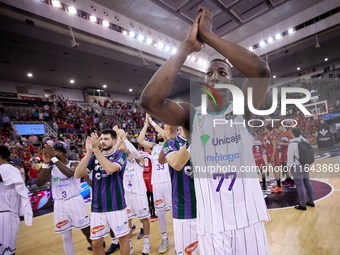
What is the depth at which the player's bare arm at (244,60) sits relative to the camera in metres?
1.04

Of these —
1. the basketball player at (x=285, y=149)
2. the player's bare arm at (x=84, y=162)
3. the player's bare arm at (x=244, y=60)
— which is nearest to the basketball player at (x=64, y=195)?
the player's bare arm at (x=84, y=162)

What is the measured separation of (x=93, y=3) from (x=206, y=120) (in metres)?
13.9

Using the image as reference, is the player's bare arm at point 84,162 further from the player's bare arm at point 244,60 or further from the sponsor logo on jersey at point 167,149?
the player's bare arm at point 244,60

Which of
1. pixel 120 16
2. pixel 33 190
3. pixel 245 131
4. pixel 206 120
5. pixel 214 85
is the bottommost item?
pixel 33 190

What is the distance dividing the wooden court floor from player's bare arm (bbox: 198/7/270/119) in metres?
3.13

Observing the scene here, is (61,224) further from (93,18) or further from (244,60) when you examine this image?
(93,18)

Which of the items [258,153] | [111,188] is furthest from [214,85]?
[258,153]

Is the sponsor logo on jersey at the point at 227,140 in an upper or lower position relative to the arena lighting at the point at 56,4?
lower

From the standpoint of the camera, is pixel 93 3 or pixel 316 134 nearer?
pixel 93 3

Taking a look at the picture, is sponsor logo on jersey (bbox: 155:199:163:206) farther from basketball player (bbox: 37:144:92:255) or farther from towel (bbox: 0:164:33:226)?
towel (bbox: 0:164:33:226)

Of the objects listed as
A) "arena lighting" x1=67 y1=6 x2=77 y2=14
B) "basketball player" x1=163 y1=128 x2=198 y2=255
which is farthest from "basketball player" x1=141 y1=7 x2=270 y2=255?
"arena lighting" x1=67 y1=6 x2=77 y2=14

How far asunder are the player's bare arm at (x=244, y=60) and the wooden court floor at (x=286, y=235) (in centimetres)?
313

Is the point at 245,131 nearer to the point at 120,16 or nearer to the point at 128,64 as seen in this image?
the point at 120,16

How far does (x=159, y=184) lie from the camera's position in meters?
4.10
